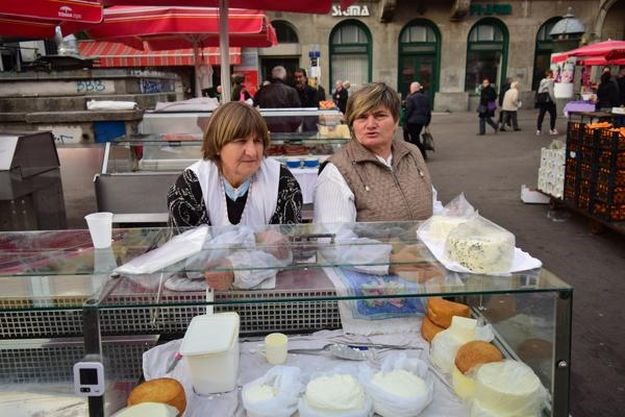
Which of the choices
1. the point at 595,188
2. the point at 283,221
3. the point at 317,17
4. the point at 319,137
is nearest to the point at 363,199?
the point at 283,221

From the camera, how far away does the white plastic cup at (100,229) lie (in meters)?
1.75

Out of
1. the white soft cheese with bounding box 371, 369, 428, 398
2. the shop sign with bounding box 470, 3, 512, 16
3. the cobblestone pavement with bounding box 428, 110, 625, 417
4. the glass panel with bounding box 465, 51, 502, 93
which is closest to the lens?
the white soft cheese with bounding box 371, 369, 428, 398

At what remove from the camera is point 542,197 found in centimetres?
787

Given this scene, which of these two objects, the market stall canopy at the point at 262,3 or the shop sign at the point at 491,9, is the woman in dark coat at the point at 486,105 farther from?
the market stall canopy at the point at 262,3

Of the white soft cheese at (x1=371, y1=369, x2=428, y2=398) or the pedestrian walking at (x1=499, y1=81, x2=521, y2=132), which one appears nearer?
the white soft cheese at (x1=371, y1=369, x2=428, y2=398)

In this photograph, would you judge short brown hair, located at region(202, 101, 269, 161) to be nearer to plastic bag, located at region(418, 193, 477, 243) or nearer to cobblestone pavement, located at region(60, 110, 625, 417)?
plastic bag, located at region(418, 193, 477, 243)

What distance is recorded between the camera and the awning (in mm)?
15891

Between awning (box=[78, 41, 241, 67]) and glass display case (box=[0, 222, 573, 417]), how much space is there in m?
12.9

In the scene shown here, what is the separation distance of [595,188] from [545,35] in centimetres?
1971

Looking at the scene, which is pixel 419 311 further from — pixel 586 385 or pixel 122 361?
pixel 586 385

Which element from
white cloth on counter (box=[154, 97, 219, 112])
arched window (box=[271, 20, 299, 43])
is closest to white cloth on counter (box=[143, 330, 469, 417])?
white cloth on counter (box=[154, 97, 219, 112])

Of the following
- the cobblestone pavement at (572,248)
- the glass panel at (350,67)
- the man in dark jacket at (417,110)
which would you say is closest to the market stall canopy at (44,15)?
the cobblestone pavement at (572,248)

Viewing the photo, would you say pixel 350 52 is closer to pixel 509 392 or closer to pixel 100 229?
pixel 100 229

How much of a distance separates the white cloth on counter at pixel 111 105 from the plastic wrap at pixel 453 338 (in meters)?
6.07
